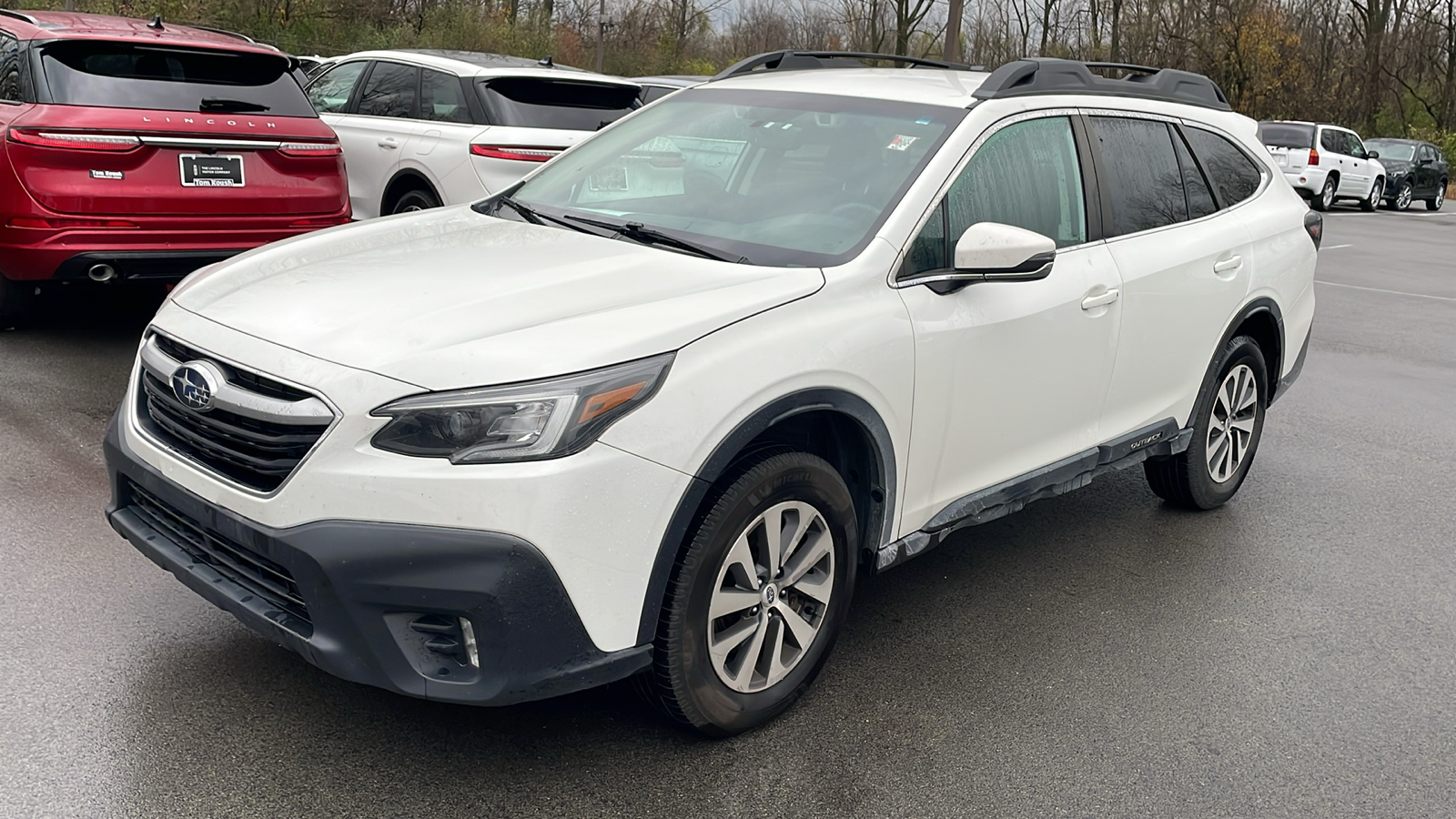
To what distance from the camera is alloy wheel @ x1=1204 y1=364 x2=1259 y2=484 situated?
5207 millimetres

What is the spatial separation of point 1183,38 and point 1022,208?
136ft

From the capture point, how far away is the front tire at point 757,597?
3021 mm

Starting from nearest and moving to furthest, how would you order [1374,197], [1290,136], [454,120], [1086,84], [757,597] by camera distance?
1. [757,597]
2. [1086,84]
3. [454,120]
4. [1290,136]
5. [1374,197]

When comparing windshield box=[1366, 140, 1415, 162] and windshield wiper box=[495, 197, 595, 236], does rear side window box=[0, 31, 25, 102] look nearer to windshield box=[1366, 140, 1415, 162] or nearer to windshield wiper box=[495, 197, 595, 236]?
windshield wiper box=[495, 197, 595, 236]

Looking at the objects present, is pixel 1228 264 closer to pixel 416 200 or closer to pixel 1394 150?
pixel 416 200

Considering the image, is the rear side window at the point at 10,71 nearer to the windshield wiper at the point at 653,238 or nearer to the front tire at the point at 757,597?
the windshield wiper at the point at 653,238

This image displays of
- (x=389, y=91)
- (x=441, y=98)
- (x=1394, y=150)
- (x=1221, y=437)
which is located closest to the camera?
(x=1221, y=437)

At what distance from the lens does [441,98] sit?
8688 millimetres

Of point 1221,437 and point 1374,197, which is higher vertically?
point 1374,197

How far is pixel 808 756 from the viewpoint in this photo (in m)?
3.26

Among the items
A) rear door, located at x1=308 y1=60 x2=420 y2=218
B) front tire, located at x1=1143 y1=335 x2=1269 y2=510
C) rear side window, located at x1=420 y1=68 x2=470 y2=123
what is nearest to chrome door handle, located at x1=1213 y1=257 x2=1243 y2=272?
front tire, located at x1=1143 y1=335 x2=1269 y2=510

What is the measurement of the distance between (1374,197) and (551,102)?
2530cm

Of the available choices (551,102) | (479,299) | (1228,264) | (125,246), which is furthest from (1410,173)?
(479,299)

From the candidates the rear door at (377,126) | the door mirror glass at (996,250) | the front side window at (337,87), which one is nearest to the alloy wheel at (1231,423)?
the door mirror glass at (996,250)
